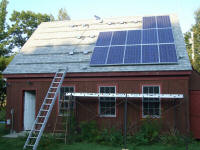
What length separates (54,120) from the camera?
13281 mm

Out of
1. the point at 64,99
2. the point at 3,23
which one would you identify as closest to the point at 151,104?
the point at 64,99

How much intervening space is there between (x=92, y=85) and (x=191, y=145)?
5679mm

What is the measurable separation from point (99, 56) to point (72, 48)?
2541 mm

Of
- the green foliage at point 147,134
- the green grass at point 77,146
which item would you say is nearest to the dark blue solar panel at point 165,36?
the green foliage at point 147,134

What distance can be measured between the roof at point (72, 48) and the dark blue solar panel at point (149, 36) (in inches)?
47.0

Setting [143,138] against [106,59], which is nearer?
[143,138]

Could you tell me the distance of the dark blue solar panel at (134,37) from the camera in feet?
44.5

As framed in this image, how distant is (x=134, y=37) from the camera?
13969mm

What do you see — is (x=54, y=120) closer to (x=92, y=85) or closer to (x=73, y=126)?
(x=73, y=126)

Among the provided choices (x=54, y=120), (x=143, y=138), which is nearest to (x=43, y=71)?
(x=54, y=120)

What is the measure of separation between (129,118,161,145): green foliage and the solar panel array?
309 centimetres

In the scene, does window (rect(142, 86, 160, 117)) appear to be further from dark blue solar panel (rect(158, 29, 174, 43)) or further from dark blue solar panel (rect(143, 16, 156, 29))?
dark blue solar panel (rect(143, 16, 156, 29))

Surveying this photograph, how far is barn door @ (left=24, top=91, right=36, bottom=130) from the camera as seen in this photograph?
46.1 ft

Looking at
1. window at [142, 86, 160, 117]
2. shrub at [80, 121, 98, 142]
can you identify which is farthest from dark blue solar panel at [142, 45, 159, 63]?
shrub at [80, 121, 98, 142]
